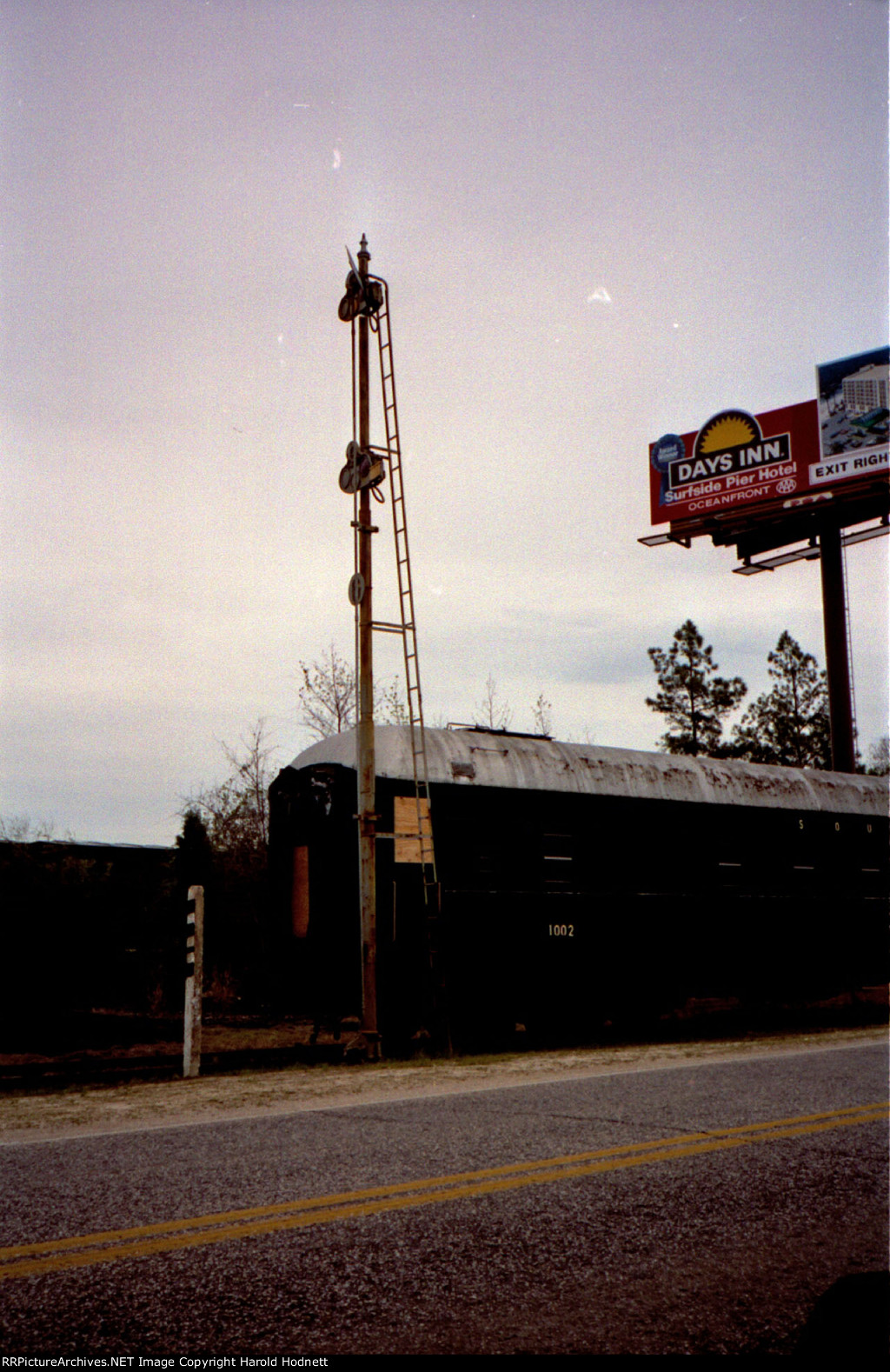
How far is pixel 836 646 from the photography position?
30.7 metres

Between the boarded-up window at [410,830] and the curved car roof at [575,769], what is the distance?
0.42 metres

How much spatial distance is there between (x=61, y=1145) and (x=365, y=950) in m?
6.11

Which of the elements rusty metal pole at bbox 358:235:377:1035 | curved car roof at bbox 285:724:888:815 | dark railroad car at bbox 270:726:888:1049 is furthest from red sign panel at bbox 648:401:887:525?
rusty metal pole at bbox 358:235:377:1035

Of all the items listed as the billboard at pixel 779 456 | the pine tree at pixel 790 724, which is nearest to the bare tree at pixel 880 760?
the pine tree at pixel 790 724

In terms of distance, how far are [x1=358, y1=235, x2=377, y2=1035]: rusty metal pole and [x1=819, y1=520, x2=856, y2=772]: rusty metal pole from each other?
19261mm

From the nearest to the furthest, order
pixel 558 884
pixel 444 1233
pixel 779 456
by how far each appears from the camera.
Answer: pixel 444 1233, pixel 558 884, pixel 779 456

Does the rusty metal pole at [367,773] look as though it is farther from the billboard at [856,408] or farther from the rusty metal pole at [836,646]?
the rusty metal pole at [836,646]

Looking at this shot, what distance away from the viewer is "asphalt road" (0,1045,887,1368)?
3211 millimetres

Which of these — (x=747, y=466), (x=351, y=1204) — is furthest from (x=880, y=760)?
(x=351, y=1204)

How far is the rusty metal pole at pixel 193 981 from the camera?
10688 mm

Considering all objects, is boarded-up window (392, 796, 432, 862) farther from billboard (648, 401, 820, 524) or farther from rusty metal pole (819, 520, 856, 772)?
rusty metal pole (819, 520, 856, 772)

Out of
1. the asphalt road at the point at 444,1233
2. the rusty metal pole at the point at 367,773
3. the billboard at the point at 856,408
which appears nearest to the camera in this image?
the asphalt road at the point at 444,1233

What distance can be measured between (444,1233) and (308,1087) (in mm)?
5568

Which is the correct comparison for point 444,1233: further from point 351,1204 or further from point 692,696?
point 692,696
